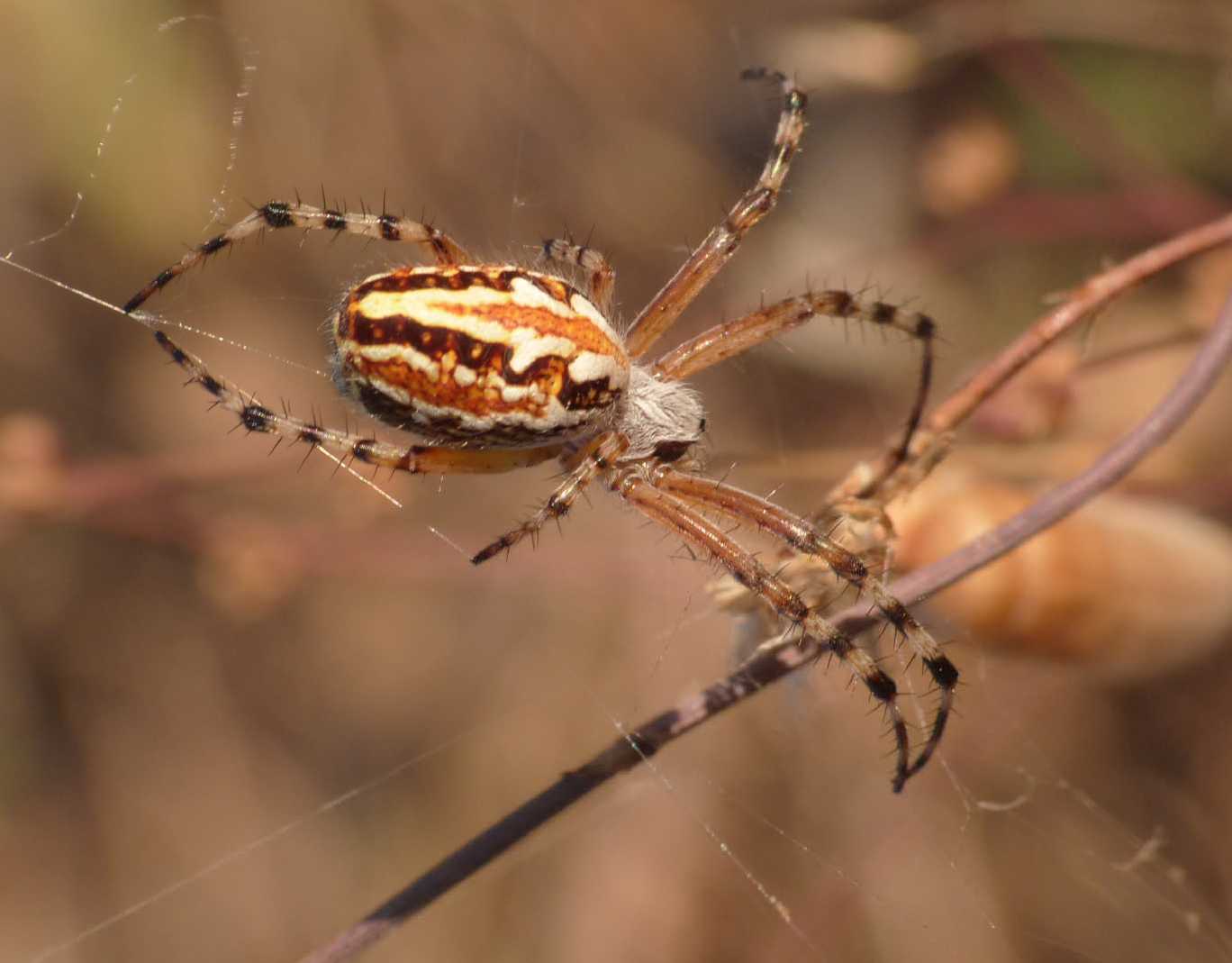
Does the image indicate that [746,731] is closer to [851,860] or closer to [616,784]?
[851,860]

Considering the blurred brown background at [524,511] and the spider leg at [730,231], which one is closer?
the spider leg at [730,231]

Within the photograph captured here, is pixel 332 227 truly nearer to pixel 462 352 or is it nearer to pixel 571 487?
pixel 462 352

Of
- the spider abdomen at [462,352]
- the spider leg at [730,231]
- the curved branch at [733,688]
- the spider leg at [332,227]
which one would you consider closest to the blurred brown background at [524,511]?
the spider leg at [730,231]

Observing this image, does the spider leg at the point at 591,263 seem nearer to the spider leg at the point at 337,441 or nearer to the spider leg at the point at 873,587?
the spider leg at the point at 337,441

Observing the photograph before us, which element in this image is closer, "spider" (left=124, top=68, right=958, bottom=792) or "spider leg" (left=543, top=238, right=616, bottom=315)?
"spider" (left=124, top=68, right=958, bottom=792)

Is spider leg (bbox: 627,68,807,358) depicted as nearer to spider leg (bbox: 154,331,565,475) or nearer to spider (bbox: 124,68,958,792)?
spider (bbox: 124,68,958,792)

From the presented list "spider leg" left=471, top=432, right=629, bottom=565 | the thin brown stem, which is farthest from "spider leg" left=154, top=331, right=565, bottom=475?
the thin brown stem

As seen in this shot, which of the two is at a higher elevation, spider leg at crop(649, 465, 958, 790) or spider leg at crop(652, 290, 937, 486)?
spider leg at crop(652, 290, 937, 486)
